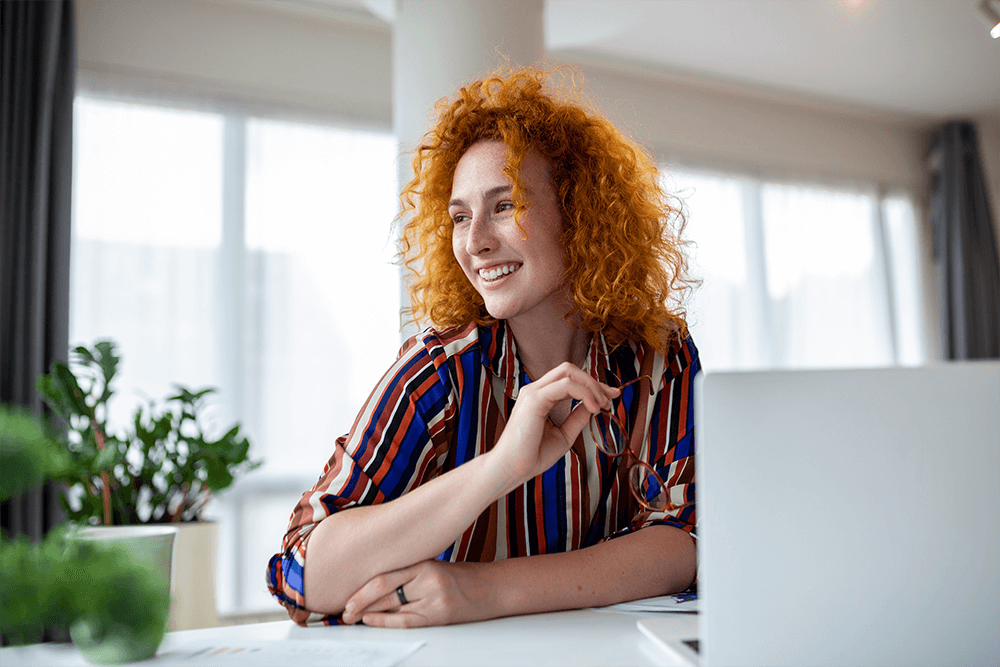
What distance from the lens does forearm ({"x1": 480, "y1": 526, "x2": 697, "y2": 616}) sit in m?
0.89

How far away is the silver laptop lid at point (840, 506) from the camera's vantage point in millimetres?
557

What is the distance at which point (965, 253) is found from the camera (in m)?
5.16

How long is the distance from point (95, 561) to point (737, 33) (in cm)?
417

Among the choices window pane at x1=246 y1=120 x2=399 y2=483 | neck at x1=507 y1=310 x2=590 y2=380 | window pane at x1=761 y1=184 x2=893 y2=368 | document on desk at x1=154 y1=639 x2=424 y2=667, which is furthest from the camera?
window pane at x1=761 y1=184 x2=893 y2=368

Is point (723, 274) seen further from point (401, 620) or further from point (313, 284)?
point (401, 620)

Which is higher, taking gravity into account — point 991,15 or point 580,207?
point 991,15

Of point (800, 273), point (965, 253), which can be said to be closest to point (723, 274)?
point (800, 273)

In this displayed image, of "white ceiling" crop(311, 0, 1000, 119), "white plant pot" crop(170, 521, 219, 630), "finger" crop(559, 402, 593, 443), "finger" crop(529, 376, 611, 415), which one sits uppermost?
"white ceiling" crop(311, 0, 1000, 119)

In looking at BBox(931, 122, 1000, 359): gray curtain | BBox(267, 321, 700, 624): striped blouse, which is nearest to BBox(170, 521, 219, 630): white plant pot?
BBox(267, 321, 700, 624): striped blouse

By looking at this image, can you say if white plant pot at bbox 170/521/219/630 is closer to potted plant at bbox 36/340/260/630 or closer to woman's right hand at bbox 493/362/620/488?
potted plant at bbox 36/340/260/630

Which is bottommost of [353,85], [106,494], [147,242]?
[106,494]

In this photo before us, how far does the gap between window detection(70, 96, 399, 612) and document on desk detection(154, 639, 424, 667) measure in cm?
275

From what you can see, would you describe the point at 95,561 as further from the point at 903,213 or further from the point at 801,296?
the point at 903,213

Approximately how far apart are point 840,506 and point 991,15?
0.88m
